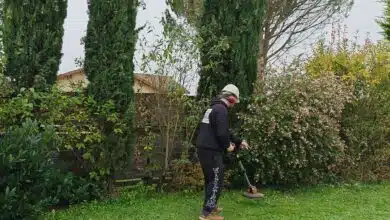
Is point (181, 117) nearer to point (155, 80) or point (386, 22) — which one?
point (155, 80)

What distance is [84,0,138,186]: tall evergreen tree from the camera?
713 cm

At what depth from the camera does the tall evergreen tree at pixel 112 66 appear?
7.13 metres

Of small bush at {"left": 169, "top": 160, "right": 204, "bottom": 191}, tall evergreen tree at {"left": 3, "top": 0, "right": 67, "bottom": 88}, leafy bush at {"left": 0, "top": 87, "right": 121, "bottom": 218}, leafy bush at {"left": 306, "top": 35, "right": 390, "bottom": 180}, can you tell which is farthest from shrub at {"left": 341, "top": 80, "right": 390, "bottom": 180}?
tall evergreen tree at {"left": 3, "top": 0, "right": 67, "bottom": 88}

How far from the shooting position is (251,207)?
709 centimetres

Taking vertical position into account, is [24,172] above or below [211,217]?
above

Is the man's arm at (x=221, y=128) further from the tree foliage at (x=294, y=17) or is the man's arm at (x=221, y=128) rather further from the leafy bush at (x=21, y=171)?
the tree foliage at (x=294, y=17)

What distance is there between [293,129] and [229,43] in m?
1.93

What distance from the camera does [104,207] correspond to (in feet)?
22.2

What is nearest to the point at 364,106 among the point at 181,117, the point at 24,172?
the point at 181,117

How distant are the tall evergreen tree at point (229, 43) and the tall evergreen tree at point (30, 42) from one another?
2.65m

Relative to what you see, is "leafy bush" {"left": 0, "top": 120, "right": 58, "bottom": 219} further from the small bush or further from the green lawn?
the small bush

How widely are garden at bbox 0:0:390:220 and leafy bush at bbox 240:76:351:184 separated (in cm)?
2

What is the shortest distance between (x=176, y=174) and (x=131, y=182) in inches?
31.3

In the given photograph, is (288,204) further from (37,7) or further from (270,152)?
(37,7)
